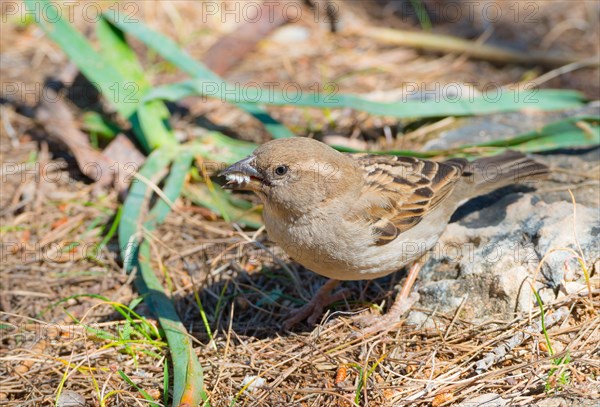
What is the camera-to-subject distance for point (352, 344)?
3.96 meters

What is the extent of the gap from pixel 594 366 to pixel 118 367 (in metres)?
2.65

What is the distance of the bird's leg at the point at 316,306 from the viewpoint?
14.1 ft

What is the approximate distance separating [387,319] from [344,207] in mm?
728

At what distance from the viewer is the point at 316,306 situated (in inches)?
171

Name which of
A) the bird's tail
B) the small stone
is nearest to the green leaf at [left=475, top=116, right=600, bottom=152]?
the bird's tail

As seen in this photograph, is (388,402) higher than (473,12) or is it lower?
lower

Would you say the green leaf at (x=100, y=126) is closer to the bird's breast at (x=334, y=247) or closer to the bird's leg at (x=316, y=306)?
the bird's breast at (x=334, y=247)

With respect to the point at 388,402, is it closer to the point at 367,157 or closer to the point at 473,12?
the point at 367,157

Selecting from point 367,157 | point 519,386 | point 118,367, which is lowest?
point 118,367

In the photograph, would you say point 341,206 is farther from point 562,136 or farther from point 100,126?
point 100,126

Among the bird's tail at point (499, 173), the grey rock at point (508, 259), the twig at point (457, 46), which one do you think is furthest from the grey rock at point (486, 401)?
the twig at point (457, 46)

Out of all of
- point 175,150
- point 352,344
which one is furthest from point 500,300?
point 175,150

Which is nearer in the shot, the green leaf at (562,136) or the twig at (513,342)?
the twig at (513,342)

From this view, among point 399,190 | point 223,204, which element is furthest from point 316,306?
point 223,204
